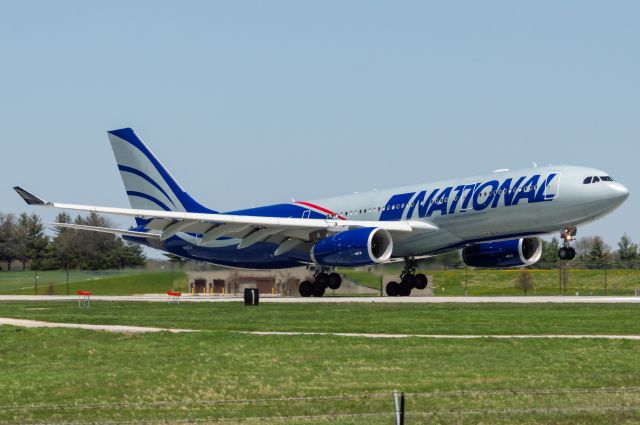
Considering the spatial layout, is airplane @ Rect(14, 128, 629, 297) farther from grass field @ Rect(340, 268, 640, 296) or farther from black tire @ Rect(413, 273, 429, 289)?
grass field @ Rect(340, 268, 640, 296)

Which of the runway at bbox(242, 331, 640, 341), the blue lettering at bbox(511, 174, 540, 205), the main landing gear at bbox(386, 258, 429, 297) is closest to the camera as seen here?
the runway at bbox(242, 331, 640, 341)

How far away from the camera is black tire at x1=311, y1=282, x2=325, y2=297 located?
5591cm

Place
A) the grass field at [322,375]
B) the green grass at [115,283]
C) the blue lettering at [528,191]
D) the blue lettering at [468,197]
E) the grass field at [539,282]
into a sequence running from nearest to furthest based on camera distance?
the grass field at [322,375], the blue lettering at [528,191], the blue lettering at [468,197], the green grass at [115,283], the grass field at [539,282]

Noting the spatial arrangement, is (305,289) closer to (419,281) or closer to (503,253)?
(419,281)

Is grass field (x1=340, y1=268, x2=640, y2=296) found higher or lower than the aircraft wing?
lower

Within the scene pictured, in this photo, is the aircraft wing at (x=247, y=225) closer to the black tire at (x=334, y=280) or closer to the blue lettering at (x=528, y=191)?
the black tire at (x=334, y=280)

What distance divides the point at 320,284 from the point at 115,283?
15192 millimetres

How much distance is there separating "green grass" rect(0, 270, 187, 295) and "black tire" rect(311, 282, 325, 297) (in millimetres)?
7708

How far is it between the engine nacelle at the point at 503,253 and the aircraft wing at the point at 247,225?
448cm

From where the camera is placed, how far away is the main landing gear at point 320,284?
55.8 metres

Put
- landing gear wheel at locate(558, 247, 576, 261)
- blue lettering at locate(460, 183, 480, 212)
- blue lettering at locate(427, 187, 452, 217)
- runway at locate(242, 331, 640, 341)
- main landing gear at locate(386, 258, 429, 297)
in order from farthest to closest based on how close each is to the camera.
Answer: main landing gear at locate(386, 258, 429, 297)
blue lettering at locate(427, 187, 452, 217)
blue lettering at locate(460, 183, 480, 212)
landing gear wheel at locate(558, 247, 576, 261)
runway at locate(242, 331, 640, 341)

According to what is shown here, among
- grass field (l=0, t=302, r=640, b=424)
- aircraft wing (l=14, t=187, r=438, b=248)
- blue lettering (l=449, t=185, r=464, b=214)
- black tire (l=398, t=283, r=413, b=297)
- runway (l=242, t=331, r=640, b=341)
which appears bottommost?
grass field (l=0, t=302, r=640, b=424)

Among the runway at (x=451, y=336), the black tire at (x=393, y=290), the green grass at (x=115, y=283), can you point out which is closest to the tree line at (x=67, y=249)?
the green grass at (x=115, y=283)

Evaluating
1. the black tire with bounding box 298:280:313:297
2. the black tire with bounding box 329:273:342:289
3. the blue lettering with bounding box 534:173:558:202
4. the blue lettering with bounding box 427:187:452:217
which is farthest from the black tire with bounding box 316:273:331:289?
the blue lettering with bounding box 534:173:558:202
